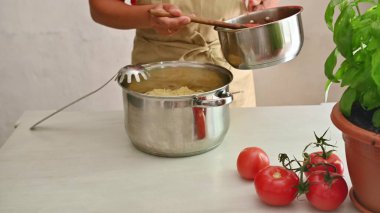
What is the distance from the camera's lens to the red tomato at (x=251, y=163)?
0.97 metres

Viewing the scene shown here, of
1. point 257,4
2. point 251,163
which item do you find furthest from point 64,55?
point 251,163

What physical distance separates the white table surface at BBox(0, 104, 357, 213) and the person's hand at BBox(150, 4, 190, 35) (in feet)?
0.88

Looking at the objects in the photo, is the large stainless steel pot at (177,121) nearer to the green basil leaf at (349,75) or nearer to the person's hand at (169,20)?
the person's hand at (169,20)

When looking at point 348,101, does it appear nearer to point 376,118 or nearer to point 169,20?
point 376,118

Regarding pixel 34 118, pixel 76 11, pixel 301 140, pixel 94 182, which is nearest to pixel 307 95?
pixel 76 11

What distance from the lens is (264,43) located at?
3.40 ft

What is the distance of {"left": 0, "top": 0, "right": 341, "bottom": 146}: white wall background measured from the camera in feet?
7.29

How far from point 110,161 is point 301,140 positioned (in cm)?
43

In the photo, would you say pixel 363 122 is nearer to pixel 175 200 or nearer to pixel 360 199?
pixel 360 199

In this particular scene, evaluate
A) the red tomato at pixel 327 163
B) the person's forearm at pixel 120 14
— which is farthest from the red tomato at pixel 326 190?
the person's forearm at pixel 120 14

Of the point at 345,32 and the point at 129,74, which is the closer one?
the point at 345,32

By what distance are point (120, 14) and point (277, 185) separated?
67 centimetres

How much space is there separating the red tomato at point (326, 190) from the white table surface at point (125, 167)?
32 millimetres

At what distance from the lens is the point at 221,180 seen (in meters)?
0.99
